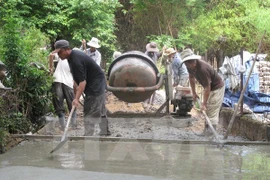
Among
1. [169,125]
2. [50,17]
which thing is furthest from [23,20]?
[169,125]

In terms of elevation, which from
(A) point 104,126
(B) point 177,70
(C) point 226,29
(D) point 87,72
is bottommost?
(A) point 104,126

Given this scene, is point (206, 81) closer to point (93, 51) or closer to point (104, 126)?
point (104, 126)

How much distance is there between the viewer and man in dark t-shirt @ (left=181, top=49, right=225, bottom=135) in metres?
7.49

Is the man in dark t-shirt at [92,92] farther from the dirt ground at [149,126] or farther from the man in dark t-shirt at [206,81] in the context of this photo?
the man in dark t-shirt at [206,81]

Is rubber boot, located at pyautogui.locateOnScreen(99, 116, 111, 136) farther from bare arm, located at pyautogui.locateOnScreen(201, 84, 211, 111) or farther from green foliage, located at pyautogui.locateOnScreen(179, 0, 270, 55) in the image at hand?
green foliage, located at pyautogui.locateOnScreen(179, 0, 270, 55)

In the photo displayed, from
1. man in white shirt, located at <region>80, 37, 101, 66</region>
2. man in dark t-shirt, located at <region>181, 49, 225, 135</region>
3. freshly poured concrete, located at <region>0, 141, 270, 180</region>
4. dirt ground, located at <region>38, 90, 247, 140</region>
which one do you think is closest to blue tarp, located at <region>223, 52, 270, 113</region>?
dirt ground, located at <region>38, 90, 247, 140</region>

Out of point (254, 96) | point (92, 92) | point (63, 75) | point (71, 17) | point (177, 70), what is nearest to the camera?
point (92, 92)

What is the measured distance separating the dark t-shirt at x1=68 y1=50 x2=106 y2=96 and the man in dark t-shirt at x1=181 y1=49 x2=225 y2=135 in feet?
4.93

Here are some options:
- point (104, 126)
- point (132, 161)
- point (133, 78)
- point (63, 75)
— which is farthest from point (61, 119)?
point (132, 161)

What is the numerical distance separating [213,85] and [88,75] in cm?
234

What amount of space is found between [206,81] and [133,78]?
2226mm

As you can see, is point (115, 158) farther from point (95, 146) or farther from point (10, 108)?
point (10, 108)

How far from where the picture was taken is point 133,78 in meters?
9.36

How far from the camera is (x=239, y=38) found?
16.0 metres
